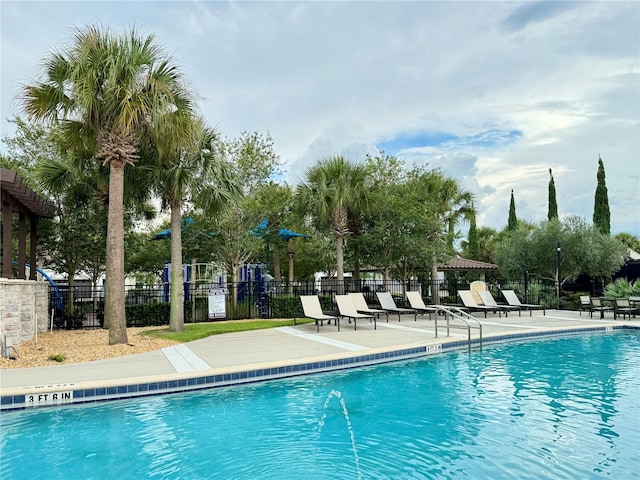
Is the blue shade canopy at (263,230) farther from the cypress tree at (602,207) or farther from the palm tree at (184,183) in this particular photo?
the cypress tree at (602,207)

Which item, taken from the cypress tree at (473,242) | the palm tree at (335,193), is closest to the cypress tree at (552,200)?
the cypress tree at (473,242)

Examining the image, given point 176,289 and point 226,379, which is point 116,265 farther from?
point 226,379

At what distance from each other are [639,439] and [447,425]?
2.12m

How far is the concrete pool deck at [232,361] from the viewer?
23.2ft

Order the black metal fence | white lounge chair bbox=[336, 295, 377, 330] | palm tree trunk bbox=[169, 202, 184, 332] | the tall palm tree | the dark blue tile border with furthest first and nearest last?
1. the tall palm tree
2. the black metal fence
3. white lounge chair bbox=[336, 295, 377, 330]
4. palm tree trunk bbox=[169, 202, 184, 332]
5. the dark blue tile border

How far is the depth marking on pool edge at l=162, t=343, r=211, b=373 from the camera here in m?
8.36

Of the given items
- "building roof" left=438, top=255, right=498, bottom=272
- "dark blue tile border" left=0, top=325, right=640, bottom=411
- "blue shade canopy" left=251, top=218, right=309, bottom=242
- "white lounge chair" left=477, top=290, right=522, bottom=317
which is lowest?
"dark blue tile border" left=0, top=325, right=640, bottom=411

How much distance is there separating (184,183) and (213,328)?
171 inches

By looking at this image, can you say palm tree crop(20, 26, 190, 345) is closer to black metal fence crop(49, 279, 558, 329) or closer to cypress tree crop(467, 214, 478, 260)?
black metal fence crop(49, 279, 558, 329)

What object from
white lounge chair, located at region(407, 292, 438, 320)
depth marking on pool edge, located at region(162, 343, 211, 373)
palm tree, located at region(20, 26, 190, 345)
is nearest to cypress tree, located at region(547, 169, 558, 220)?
white lounge chair, located at region(407, 292, 438, 320)

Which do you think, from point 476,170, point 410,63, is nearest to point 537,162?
point 476,170

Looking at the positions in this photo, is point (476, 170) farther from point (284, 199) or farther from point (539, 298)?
point (284, 199)

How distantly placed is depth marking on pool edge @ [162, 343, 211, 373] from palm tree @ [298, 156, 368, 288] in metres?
9.12

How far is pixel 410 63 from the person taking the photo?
689 inches
